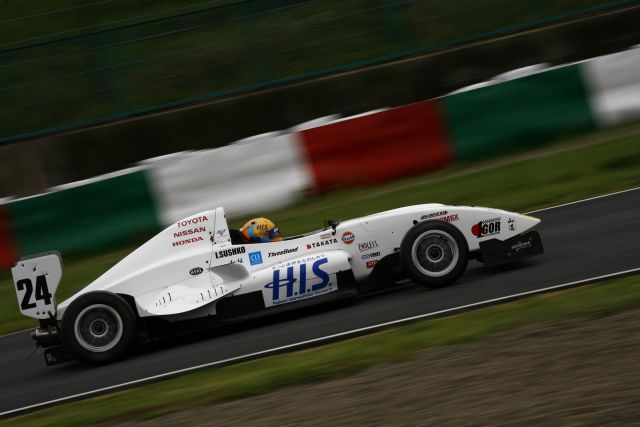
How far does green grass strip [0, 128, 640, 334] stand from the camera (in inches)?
474

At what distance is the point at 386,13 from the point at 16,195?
7365mm

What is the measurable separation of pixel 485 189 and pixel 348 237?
4.58 m

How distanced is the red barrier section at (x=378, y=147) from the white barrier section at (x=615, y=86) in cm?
242

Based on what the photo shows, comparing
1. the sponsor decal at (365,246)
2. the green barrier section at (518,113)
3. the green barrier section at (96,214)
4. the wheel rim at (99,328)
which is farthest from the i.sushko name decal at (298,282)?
the green barrier section at (518,113)

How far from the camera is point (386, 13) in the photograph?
660 inches

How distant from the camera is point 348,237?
8.60 meters

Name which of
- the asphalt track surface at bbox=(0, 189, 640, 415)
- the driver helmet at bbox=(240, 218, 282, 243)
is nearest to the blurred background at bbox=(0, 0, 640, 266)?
the asphalt track surface at bbox=(0, 189, 640, 415)

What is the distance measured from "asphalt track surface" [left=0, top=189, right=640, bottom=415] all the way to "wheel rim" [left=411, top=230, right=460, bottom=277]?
204 millimetres

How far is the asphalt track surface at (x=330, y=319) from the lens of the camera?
7844 millimetres

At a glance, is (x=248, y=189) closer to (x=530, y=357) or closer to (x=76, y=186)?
(x=76, y=186)

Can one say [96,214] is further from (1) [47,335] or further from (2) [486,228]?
(2) [486,228]

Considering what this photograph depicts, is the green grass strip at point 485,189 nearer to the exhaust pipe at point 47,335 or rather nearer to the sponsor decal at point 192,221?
the exhaust pipe at point 47,335

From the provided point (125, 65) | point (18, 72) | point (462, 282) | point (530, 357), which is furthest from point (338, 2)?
point (530, 357)

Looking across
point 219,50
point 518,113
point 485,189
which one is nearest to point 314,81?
point 219,50
